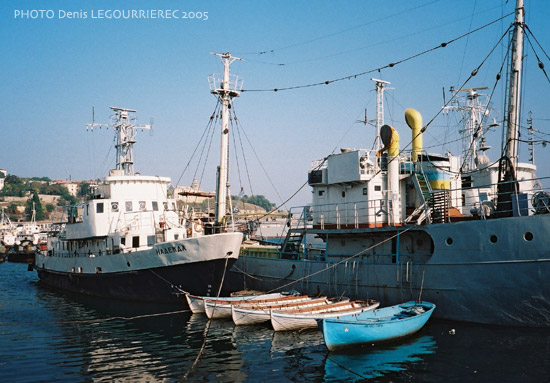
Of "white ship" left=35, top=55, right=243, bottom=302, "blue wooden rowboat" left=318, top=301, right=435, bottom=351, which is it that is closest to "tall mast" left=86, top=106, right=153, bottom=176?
"white ship" left=35, top=55, right=243, bottom=302

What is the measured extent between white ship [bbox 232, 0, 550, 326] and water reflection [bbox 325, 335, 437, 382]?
312 cm

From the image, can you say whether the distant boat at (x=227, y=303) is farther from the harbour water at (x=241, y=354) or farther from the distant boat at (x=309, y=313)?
the distant boat at (x=309, y=313)

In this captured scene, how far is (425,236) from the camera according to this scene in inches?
805

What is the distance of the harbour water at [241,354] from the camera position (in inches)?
521

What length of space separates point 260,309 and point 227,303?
78.0 inches

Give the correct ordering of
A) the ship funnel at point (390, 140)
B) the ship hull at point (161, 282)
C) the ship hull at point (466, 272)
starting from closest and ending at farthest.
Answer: the ship hull at point (466, 272)
the ship funnel at point (390, 140)
the ship hull at point (161, 282)

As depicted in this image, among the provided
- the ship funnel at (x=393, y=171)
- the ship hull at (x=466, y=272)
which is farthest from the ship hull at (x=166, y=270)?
the ship funnel at (x=393, y=171)

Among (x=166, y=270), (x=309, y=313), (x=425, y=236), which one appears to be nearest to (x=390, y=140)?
(x=425, y=236)

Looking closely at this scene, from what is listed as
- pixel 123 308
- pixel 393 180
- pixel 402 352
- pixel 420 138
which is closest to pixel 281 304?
pixel 402 352

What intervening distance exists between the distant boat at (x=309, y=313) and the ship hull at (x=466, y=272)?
6.04 feet

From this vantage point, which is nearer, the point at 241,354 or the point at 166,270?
the point at 241,354

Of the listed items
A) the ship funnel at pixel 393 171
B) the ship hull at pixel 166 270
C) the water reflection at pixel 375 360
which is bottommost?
the water reflection at pixel 375 360

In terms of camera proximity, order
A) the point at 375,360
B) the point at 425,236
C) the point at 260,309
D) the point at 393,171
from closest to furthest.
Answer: the point at 375,360 → the point at 260,309 → the point at 425,236 → the point at 393,171

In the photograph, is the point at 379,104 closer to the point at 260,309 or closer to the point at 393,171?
the point at 393,171
